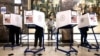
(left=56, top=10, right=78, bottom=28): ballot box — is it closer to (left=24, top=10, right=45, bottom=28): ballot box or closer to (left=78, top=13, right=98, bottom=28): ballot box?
(left=24, top=10, right=45, bottom=28): ballot box

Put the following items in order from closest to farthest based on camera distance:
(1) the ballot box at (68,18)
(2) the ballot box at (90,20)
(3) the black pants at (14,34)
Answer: (1) the ballot box at (68,18), (2) the ballot box at (90,20), (3) the black pants at (14,34)

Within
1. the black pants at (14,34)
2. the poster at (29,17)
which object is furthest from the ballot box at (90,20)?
the black pants at (14,34)

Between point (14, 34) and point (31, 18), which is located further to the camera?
point (14, 34)

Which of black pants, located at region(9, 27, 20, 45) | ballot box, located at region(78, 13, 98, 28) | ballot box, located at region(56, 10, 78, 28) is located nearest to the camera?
ballot box, located at region(56, 10, 78, 28)

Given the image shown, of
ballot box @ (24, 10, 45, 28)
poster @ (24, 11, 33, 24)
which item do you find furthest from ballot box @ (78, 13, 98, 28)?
poster @ (24, 11, 33, 24)

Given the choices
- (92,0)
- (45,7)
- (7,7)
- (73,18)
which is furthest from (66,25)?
(92,0)

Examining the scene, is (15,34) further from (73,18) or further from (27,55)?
(73,18)

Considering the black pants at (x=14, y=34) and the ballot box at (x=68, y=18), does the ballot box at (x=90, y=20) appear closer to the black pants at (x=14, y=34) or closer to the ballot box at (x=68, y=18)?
the ballot box at (x=68, y=18)

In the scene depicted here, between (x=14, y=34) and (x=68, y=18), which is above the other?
(x=68, y=18)

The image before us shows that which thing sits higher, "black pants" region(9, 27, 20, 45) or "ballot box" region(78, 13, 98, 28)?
"ballot box" region(78, 13, 98, 28)

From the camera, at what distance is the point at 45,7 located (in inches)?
400

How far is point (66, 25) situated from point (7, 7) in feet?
13.5

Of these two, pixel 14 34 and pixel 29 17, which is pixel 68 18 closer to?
pixel 29 17

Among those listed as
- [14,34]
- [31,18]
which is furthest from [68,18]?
[14,34]
